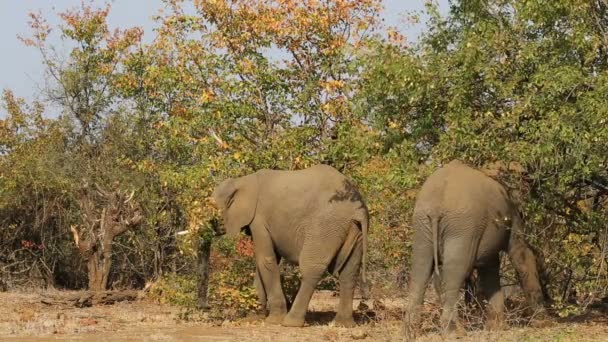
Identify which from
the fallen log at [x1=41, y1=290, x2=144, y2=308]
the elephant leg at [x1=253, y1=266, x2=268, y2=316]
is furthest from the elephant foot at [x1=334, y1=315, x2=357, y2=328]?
the fallen log at [x1=41, y1=290, x2=144, y2=308]

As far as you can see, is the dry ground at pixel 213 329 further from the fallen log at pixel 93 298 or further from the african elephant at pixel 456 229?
the fallen log at pixel 93 298

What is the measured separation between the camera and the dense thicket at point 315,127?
15.4 meters

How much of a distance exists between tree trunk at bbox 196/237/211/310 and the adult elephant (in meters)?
1.66

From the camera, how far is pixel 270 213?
18.6 meters

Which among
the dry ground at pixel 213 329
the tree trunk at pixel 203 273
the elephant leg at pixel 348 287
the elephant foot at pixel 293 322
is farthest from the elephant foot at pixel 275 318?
the tree trunk at pixel 203 273

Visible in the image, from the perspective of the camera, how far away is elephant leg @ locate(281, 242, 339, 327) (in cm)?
1770

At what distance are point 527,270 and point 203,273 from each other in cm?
692

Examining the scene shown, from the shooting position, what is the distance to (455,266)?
15.4 meters

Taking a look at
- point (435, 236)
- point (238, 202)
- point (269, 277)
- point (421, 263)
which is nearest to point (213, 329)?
point (269, 277)

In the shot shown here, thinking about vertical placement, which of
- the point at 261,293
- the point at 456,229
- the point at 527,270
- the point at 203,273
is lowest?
the point at 261,293

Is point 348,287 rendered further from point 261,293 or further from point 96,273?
point 96,273

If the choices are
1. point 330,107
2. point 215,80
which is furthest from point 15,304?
point 330,107

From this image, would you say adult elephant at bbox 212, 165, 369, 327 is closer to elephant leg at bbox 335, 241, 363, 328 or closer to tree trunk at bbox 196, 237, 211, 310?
elephant leg at bbox 335, 241, 363, 328

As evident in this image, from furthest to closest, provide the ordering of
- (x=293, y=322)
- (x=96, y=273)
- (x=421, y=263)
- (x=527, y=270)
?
(x=96, y=273), (x=293, y=322), (x=527, y=270), (x=421, y=263)
